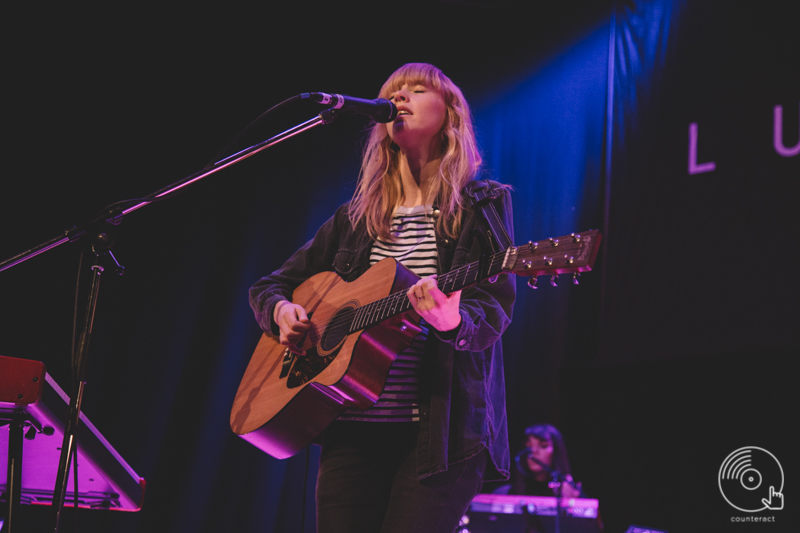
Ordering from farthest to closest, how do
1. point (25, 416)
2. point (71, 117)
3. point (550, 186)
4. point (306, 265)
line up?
point (550, 186) < point (71, 117) < point (306, 265) < point (25, 416)

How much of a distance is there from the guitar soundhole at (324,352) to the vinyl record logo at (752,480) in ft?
13.4

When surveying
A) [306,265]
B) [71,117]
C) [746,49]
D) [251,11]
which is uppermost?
[251,11]

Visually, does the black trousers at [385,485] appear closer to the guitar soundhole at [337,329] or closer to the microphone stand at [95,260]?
the guitar soundhole at [337,329]

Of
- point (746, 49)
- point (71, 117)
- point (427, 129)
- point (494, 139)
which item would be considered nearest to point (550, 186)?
point (494, 139)

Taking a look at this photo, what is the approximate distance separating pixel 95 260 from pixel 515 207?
3965 mm

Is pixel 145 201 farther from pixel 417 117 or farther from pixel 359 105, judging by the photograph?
pixel 417 117

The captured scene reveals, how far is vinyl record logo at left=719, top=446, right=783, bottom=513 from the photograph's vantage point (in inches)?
189

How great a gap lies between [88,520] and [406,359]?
3.10 metres

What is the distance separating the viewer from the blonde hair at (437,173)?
7.42ft

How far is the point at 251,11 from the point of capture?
502 centimetres

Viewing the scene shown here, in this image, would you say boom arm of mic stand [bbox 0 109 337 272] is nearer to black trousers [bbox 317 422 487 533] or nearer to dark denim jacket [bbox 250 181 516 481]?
dark denim jacket [bbox 250 181 516 481]

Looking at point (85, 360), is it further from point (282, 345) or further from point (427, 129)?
point (427, 129)

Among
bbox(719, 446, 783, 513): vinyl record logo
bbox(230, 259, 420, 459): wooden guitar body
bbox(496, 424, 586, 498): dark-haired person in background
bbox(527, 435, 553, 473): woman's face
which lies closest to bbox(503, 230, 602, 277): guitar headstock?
bbox(230, 259, 420, 459): wooden guitar body

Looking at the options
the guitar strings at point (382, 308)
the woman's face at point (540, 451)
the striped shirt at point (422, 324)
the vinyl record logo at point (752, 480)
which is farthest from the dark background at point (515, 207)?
the guitar strings at point (382, 308)
